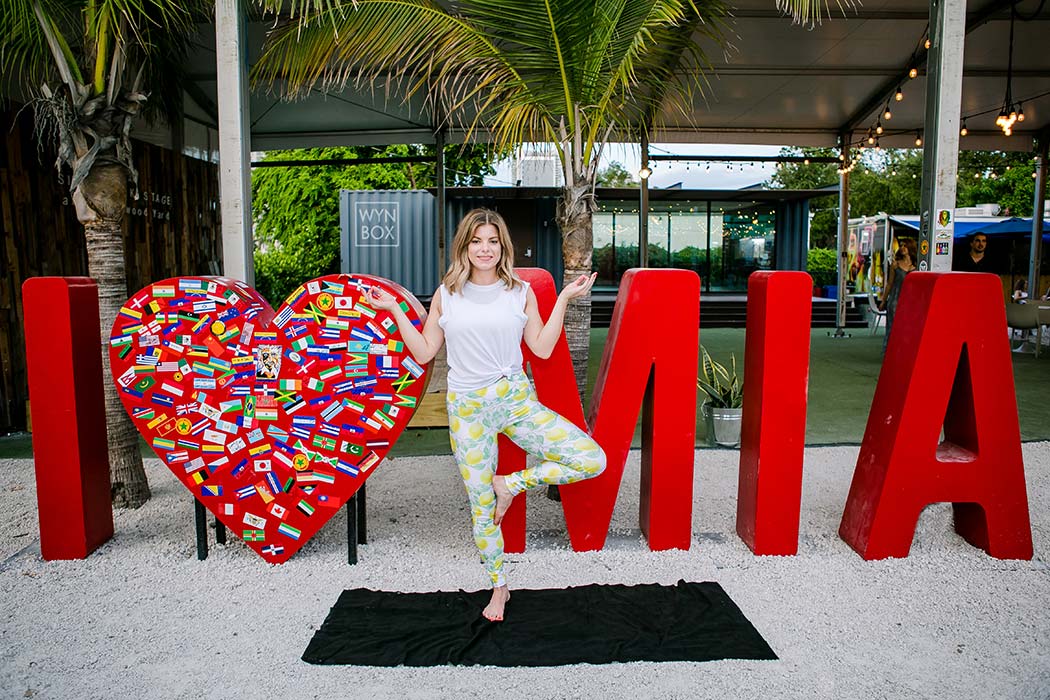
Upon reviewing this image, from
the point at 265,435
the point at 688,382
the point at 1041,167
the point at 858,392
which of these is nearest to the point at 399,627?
the point at 265,435

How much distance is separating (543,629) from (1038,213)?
14.8m

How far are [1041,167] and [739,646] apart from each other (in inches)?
572

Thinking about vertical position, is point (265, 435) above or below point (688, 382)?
below

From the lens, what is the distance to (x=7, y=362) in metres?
6.57

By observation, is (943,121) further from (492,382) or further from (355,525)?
(355,525)

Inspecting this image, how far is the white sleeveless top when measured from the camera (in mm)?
3141

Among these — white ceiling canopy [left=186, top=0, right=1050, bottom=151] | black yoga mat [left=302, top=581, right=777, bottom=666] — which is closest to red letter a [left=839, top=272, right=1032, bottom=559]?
black yoga mat [left=302, top=581, right=777, bottom=666]

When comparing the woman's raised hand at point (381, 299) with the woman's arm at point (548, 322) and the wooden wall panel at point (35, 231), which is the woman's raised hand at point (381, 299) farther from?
the wooden wall panel at point (35, 231)

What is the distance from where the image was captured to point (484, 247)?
3.14m

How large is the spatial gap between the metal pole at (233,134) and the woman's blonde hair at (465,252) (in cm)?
207

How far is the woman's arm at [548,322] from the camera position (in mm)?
3316

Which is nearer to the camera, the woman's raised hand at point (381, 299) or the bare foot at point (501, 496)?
the bare foot at point (501, 496)

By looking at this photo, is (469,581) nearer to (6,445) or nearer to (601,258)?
(6,445)

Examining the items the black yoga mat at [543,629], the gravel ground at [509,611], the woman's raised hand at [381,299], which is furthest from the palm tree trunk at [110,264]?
the black yoga mat at [543,629]
